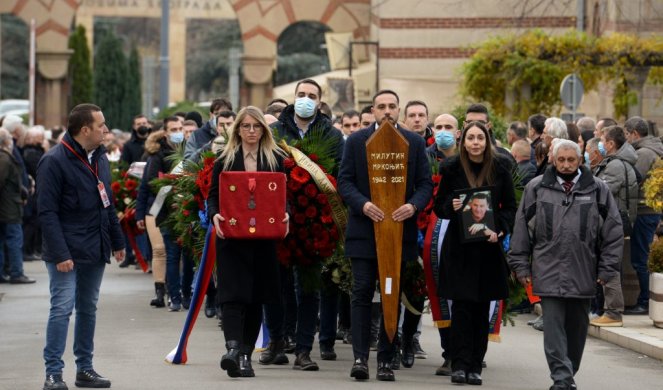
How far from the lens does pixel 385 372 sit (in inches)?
448

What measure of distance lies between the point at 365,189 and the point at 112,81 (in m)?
55.4

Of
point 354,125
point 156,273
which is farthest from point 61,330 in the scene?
point 156,273

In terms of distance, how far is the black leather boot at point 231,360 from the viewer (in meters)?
11.3

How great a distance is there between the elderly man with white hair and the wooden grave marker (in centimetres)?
1006

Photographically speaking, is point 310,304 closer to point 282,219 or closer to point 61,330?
point 282,219

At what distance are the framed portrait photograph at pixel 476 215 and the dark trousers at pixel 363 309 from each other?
0.72 meters

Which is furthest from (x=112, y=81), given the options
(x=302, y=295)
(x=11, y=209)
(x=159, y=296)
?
(x=302, y=295)

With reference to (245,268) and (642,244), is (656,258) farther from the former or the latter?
(245,268)

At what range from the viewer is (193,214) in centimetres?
1352

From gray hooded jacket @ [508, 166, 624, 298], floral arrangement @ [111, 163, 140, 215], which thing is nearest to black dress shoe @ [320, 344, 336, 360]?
gray hooded jacket @ [508, 166, 624, 298]

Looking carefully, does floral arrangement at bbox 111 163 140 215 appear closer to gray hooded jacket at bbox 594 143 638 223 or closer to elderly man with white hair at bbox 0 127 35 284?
elderly man with white hair at bbox 0 127 35 284

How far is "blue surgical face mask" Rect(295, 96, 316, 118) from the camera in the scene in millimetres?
12578

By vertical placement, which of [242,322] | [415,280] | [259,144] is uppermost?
[259,144]

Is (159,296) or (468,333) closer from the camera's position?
(468,333)
